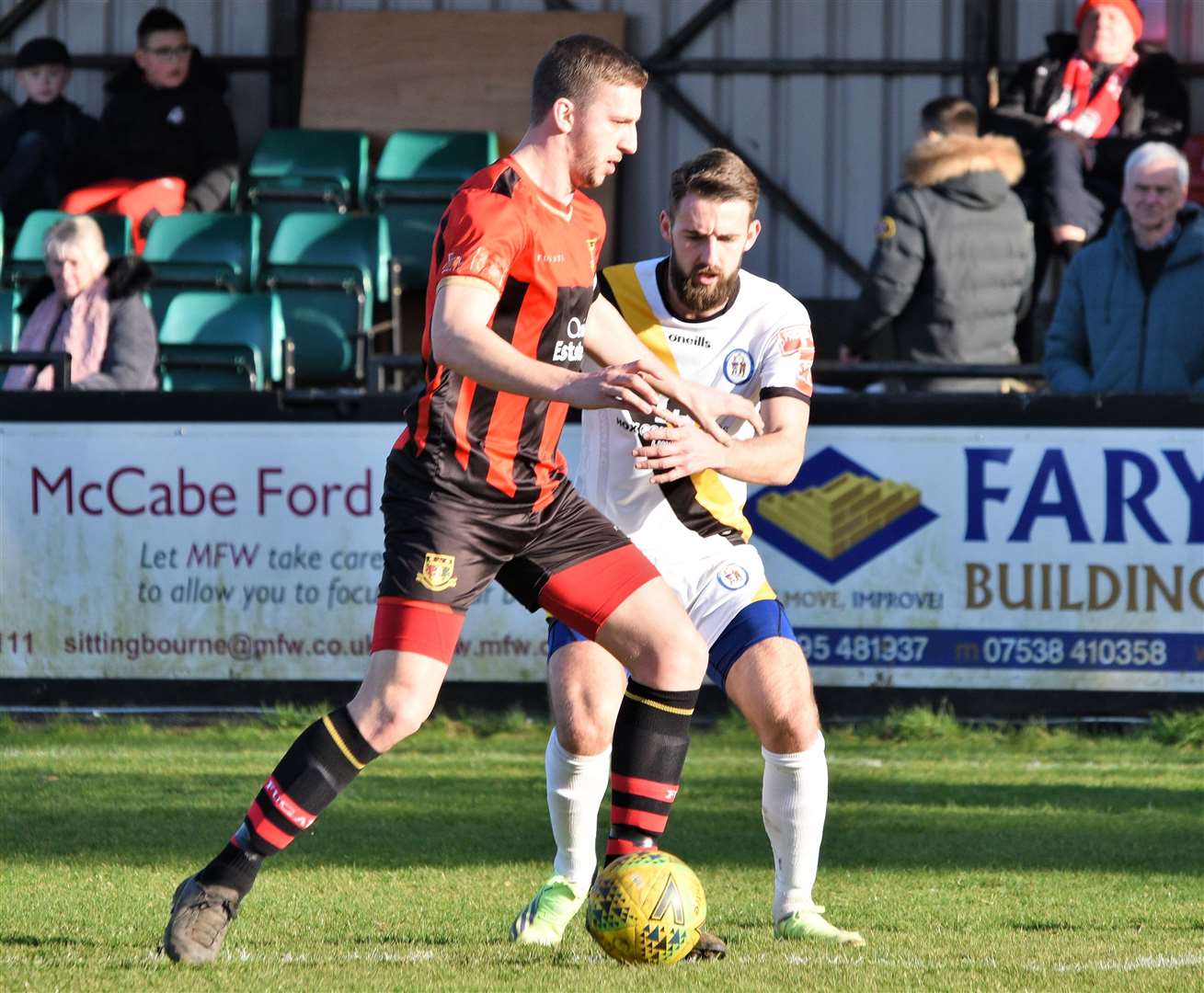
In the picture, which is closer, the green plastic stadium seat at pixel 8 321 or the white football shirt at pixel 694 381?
the white football shirt at pixel 694 381

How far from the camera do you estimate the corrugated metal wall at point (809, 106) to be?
1470 centimetres

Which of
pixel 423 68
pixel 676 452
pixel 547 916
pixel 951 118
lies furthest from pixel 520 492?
pixel 423 68

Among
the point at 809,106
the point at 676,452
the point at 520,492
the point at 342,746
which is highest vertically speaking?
the point at 809,106

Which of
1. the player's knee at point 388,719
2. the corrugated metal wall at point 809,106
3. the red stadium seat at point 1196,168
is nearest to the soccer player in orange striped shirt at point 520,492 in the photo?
the player's knee at point 388,719

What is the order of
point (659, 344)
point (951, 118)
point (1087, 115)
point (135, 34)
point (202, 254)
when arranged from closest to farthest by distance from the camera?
point (659, 344)
point (951, 118)
point (1087, 115)
point (202, 254)
point (135, 34)

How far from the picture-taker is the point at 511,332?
4840mm

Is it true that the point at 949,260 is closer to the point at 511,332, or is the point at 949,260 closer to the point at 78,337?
the point at 78,337

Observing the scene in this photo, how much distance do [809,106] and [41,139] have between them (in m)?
5.70

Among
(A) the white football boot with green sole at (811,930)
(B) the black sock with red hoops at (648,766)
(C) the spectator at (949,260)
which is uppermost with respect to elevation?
(C) the spectator at (949,260)

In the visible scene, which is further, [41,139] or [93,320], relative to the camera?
[41,139]

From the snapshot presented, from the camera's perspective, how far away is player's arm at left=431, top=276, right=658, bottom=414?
4.45 meters

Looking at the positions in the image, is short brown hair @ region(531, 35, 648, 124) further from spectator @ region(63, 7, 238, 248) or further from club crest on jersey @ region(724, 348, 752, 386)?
spectator @ region(63, 7, 238, 248)

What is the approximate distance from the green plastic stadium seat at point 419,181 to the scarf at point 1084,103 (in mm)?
4108

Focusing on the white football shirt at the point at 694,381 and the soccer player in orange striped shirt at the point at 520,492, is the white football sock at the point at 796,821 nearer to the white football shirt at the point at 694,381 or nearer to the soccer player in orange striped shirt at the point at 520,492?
the soccer player in orange striped shirt at the point at 520,492
